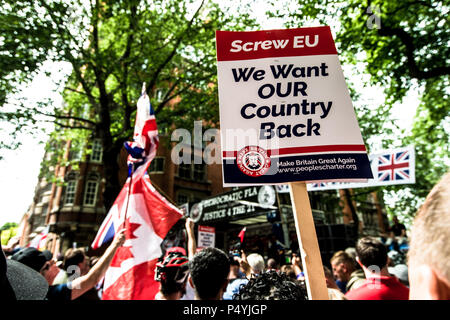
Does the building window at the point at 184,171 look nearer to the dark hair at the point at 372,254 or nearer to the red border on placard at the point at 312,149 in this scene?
the dark hair at the point at 372,254

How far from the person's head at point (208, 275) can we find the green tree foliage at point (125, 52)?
25.9 ft

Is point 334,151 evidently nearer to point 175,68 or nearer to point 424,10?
point 424,10

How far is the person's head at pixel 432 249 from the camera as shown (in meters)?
0.67

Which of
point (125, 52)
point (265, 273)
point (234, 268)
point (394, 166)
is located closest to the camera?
point (265, 273)

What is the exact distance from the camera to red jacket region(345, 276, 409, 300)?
2268 millimetres

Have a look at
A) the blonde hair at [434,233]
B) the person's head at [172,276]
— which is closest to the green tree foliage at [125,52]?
the person's head at [172,276]

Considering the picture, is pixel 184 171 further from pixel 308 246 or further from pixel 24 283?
pixel 24 283

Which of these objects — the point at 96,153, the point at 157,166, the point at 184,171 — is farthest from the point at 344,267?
the point at 96,153

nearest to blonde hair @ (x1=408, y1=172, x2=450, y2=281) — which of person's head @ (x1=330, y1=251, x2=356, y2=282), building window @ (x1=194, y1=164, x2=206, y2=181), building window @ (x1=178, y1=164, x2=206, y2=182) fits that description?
person's head @ (x1=330, y1=251, x2=356, y2=282)

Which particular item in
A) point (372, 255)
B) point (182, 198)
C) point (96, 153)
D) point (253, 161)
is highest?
point (96, 153)

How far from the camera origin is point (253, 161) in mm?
1921

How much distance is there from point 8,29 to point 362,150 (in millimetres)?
9074

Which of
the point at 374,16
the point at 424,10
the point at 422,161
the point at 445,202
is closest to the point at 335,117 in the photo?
the point at 445,202

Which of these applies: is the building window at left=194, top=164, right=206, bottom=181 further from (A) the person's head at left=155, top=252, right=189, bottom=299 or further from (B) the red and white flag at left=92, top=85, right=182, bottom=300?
(A) the person's head at left=155, top=252, right=189, bottom=299
